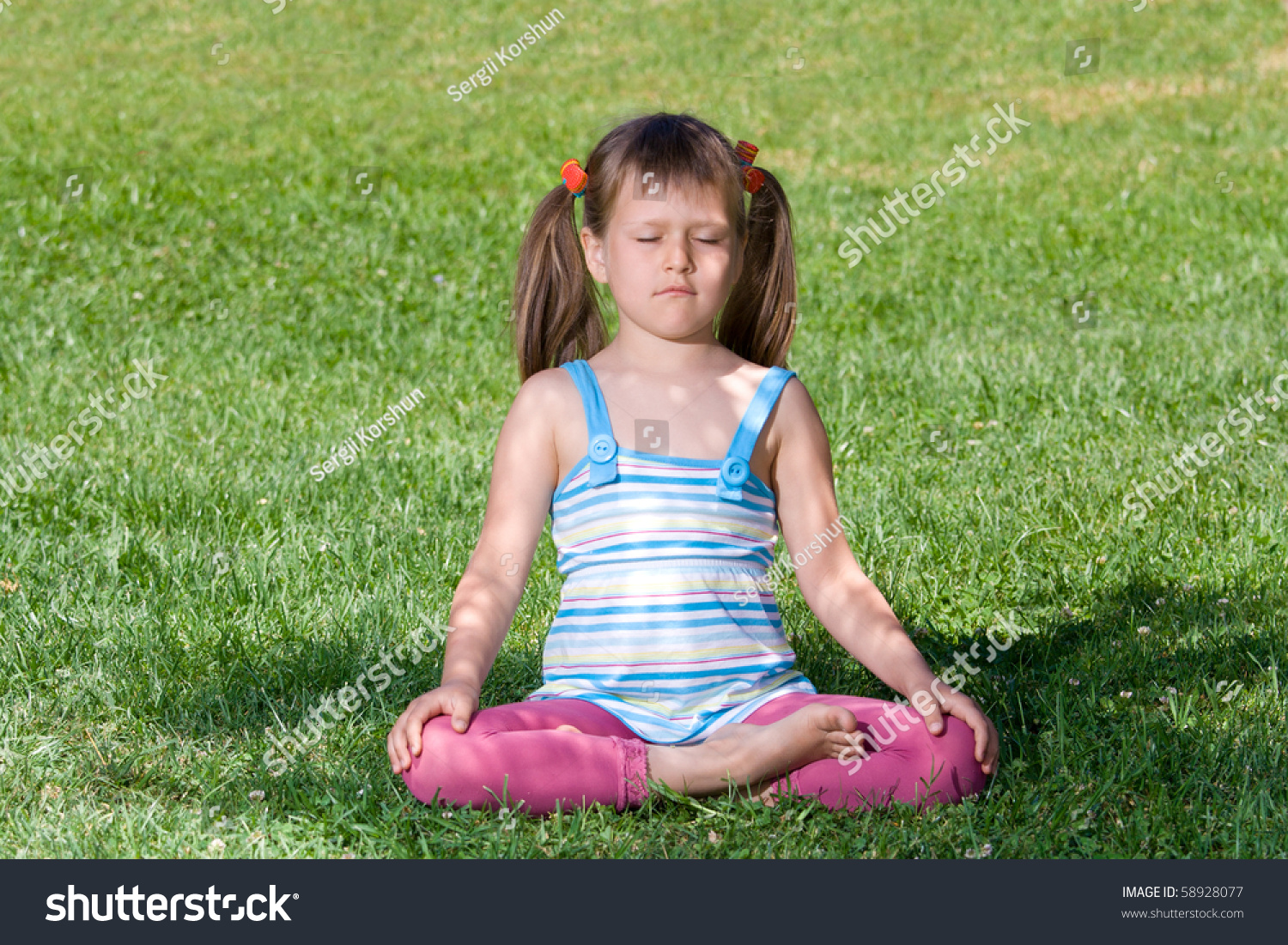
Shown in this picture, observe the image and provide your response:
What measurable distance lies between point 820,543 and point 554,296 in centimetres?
89

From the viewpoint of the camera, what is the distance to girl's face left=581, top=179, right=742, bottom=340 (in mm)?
2939

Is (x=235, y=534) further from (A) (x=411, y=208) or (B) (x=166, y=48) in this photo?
(B) (x=166, y=48)

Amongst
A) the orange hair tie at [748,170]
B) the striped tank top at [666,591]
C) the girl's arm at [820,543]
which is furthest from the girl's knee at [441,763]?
the orange hair tie at [748,170]

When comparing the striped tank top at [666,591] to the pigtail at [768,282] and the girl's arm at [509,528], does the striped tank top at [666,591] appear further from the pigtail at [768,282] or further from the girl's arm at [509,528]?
the pigtail at [768,282]

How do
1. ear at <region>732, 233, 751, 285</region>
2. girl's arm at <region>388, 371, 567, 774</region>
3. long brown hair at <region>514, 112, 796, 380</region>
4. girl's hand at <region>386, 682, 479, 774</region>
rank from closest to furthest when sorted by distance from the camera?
→ girl's hand at <region>386, 682, 479, 774</region> < girl's arm at <region>388, 371, 567, 774</region> < ear at <region>732, 233, 751, 285</region> < long brown hair at <region>514, 112, 796, 380</region>

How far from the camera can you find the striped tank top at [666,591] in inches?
115

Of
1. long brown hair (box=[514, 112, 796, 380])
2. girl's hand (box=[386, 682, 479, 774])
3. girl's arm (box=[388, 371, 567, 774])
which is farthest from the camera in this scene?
long brown hair (box=[514, 112, 796, 380])

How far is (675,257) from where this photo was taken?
2.91 m

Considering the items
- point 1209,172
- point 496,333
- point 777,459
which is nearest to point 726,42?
point 1209,172

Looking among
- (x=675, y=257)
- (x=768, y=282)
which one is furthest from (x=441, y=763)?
(x=768, y=282)

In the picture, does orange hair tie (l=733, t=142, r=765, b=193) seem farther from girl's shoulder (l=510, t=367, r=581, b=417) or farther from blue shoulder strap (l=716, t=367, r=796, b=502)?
girl's shoulder (l=510, t=367, r=581, b=417)

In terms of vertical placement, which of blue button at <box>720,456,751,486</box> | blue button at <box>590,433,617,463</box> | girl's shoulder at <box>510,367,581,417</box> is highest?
girl's shoulder at <box>510,367,581,417</box>

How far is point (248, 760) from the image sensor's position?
3.14m

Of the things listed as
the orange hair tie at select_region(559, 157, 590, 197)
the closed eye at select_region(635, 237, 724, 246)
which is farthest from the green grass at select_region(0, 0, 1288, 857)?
the orange hair tie at select_region(559, 157, 590, 197)
